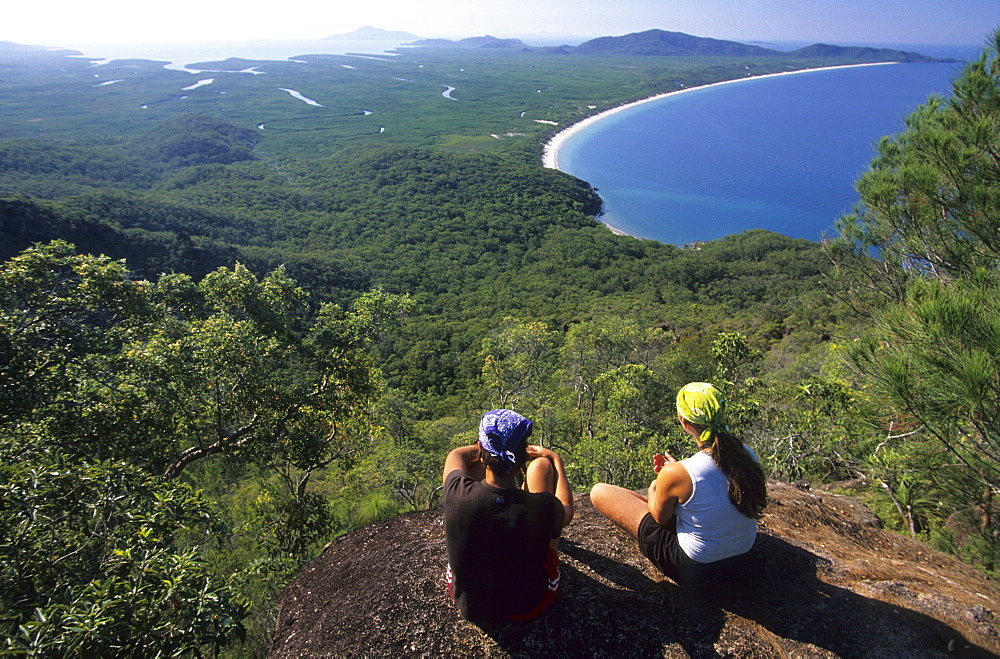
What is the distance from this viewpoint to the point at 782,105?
390 feet

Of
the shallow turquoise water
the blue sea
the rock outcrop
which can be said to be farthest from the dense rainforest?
the blue sea

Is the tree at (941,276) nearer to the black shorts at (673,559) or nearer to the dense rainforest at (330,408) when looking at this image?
the dense rainforest at (330,408)

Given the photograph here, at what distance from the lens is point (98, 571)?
2367 millimetres

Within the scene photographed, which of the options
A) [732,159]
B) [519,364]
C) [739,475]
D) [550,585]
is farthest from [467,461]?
[732,159]

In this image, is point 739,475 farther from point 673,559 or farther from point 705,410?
point 673,559

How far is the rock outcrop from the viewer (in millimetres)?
2512

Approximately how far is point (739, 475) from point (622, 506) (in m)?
0.98

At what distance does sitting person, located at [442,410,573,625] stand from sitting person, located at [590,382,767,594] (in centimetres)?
69

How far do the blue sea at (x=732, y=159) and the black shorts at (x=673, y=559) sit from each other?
1466 inches

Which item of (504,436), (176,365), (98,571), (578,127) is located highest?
(578,127)

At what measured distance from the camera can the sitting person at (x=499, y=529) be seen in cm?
229

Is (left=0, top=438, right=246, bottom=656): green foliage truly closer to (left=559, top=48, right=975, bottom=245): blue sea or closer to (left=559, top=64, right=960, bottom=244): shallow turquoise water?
Result: (left=559, top=64, right=960, bottom=244): shallow turquoise water

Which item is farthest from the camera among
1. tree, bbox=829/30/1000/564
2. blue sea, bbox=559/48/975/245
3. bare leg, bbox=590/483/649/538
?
blue sea, bbox=559/48/975/245

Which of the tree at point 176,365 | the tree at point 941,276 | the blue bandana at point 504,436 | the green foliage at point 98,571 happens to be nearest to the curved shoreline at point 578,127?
the tree at point 941,276
